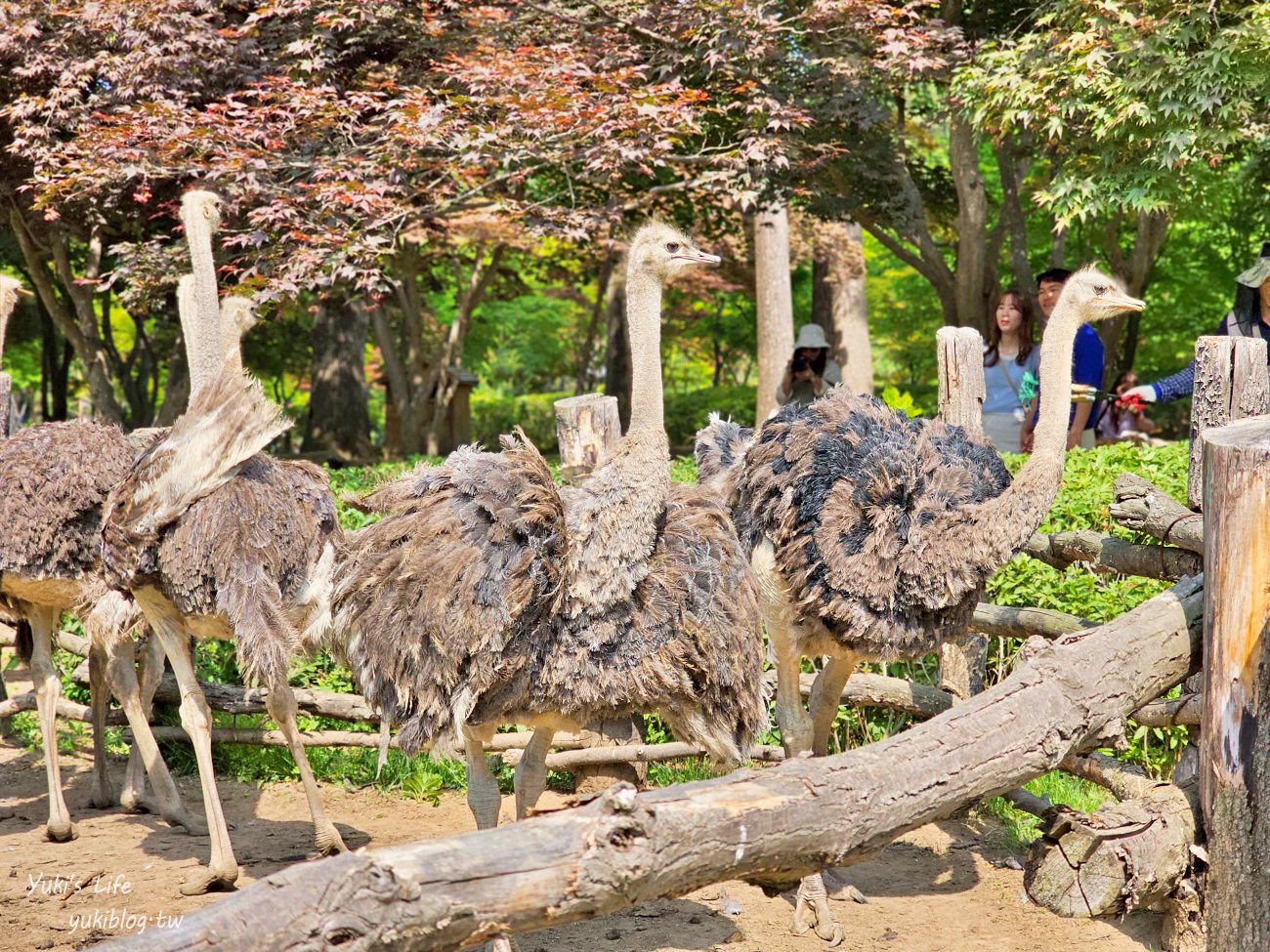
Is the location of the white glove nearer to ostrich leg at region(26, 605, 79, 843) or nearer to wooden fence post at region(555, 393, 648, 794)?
wooden fence post at region(555, 393, 648, 794)

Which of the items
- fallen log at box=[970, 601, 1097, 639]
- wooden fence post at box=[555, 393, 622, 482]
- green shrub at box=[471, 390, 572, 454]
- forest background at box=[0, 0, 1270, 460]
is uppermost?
forest background at box=[0, 0, 1270, 460]

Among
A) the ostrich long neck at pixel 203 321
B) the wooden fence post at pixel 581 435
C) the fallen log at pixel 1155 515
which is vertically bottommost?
the fallen log at pixel 1155 515

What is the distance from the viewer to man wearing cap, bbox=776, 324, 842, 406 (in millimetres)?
8328

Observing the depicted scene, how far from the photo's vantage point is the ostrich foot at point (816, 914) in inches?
175

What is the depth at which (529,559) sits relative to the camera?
3910mm

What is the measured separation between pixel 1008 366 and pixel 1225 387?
318cm

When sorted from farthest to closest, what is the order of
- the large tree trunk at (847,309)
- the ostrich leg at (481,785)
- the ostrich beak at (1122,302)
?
the large tree trunk at (847,309) → the ostrich beak at (1122,302) → the ostrich leg at (481,785)

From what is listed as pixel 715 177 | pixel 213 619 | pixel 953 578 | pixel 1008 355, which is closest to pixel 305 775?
pixel 213 619

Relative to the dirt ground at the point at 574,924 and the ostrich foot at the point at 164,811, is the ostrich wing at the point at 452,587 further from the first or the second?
the ostrich foot at the point at 164,811

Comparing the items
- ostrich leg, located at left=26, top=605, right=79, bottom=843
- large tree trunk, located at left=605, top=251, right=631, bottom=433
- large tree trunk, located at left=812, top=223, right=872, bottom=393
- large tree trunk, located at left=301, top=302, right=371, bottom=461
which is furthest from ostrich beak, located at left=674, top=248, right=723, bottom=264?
large tree trunk, located at left=605, top=251, right=631, bottom=433

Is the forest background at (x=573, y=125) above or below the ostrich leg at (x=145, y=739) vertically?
above

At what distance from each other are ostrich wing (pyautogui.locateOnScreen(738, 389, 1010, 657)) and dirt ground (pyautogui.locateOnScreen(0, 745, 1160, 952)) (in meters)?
0.96

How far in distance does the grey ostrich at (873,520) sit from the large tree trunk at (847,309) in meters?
9.91

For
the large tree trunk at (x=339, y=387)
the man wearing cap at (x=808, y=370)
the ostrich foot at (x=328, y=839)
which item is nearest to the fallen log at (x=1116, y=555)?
the ostrich foot at (x=328, y=839)
